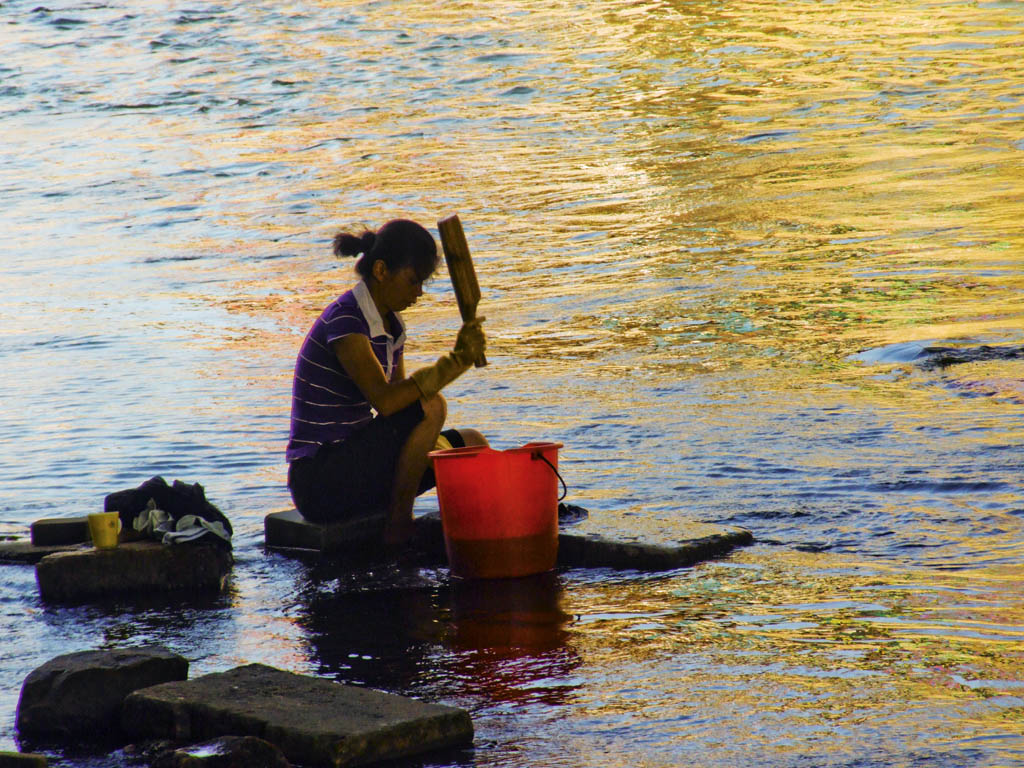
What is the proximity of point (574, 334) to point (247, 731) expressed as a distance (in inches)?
245

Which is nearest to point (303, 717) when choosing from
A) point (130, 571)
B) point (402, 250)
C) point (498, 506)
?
point (498, 506)

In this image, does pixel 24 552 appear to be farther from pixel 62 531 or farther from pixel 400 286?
pixel 400 286

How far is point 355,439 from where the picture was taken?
5305 mm

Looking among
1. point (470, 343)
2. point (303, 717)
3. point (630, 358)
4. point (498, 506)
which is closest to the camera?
point (303, 717)

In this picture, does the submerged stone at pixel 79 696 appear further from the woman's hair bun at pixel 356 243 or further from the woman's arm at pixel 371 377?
the woman's hair bun at pixel 356 243

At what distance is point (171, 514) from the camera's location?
16.4 ft

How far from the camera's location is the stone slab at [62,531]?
205 inches

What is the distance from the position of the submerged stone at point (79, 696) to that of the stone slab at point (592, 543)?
169cm

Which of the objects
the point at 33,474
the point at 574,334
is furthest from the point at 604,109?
the point at 33,474

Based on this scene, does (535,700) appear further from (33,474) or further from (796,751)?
(33,474)

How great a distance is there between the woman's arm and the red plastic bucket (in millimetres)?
375

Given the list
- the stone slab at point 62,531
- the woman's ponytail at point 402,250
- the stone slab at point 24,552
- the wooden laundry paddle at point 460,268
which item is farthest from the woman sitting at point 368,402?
the stone slab at point 24,552

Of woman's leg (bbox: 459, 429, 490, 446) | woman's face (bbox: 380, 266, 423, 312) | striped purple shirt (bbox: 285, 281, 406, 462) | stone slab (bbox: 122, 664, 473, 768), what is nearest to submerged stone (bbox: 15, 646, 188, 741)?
stone slab (bbox: 122, 664, 473, 768)

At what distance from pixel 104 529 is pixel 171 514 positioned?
29cm
